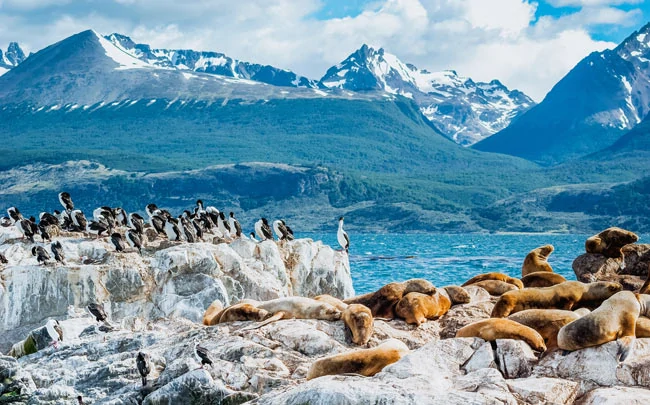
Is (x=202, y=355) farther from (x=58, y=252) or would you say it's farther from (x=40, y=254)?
(x=58, y=252)

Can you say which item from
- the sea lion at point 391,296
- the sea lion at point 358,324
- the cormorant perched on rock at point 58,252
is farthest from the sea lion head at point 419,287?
the cormorant perched on rock at point 58,252

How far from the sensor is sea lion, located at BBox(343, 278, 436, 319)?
1677 cm

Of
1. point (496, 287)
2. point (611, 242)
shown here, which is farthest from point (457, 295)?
point (611, 242)

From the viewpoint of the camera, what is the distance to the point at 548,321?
13.8 meters

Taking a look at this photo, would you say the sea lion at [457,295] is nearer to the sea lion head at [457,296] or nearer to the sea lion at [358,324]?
the sea lion head at [457,296]

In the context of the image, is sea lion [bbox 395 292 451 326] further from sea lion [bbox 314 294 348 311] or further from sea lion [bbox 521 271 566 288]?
sea lion [bbox 521 271 566 288]

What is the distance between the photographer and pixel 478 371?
12734 mm

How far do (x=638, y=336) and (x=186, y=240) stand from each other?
16.8 m

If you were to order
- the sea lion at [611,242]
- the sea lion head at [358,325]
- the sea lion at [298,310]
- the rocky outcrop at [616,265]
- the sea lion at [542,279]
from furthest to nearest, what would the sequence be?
the sea lion at [611,242], the rocky outcrop at [616,265], the sea lion at [542,279], the sea lion at [298,310], the sea lion head at [358,325]

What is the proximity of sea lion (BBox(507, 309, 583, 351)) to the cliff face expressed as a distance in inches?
460

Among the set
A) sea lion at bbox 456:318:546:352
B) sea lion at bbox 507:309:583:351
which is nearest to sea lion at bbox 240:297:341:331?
sea lion at bbox 456:318:546:352

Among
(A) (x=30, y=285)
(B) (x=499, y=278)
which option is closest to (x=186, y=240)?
(A) (x=30, y=285)

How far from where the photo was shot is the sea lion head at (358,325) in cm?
1497

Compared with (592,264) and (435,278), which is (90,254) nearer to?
(592,264)
